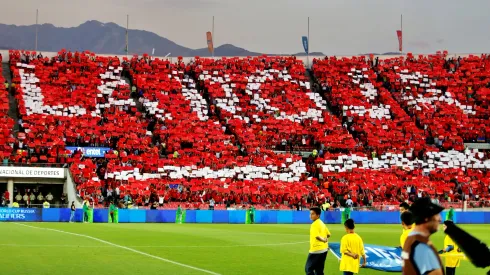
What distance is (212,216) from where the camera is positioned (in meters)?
55.9

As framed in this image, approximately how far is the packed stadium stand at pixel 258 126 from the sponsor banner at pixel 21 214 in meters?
5.17

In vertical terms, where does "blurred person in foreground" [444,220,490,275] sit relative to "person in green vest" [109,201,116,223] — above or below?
above

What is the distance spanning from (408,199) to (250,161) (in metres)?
13.3

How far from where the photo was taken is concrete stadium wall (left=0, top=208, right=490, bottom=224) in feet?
171

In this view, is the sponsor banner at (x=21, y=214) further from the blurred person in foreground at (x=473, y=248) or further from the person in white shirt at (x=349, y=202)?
the blurred person in foreground at (x=473, y=248)

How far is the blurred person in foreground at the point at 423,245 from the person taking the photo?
809 centimetres

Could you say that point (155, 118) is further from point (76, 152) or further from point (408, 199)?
point (408, 199)

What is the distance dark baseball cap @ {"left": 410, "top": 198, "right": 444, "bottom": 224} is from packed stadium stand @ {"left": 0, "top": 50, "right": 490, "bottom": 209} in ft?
165

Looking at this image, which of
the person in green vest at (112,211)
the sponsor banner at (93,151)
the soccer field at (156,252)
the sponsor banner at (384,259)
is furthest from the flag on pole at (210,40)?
the sponsor banner at (384,259)

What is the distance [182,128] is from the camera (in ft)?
226

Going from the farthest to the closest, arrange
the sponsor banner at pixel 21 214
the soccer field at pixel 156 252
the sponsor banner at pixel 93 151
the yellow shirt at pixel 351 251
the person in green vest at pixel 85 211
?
the sponsor banner at pixel 93 151 < the person in green vest at pixel 85 211 < the sponsor banner at pixel 21 214 < the soccer field at pixel 156 252 < the yellow shirt at pixel 351 251

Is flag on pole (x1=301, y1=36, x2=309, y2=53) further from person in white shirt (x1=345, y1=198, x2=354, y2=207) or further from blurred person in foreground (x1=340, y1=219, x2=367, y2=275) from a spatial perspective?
blurred person in foreground (x1=340, y1=219, x2=367, y2=275)

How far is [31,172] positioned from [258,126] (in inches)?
881

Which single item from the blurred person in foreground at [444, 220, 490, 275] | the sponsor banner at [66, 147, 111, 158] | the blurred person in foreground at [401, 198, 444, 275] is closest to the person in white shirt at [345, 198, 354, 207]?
the sponsor banner at [66, 147, 111, 158]
